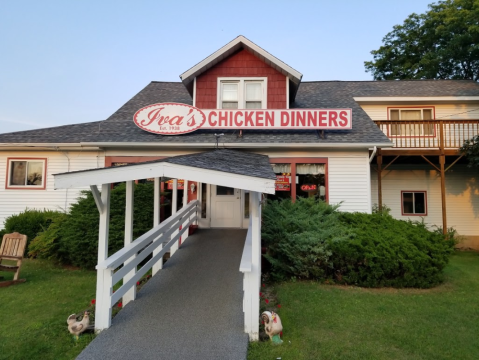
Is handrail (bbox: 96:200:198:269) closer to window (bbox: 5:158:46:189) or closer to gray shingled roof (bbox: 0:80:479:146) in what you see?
gray shingled roof (bbox: 0:80:479:146)

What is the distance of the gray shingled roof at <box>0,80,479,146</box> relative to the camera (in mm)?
10367

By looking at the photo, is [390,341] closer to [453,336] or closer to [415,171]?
[453,336]

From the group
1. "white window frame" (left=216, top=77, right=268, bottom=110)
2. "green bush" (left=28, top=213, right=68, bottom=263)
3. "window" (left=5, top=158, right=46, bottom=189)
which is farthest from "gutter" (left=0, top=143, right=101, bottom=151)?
"white window frame" (left=216, top=77, right=268, bottom=110)

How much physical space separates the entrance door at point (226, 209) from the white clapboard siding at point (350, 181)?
126 inches

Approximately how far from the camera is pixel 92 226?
27.2 feet

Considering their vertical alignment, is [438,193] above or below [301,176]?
below

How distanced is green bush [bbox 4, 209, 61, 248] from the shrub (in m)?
9.17

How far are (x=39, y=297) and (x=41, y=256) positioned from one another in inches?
121

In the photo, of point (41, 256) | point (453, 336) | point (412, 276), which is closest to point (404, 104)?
point (412, 276)

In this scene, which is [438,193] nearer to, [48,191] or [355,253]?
[355,253]

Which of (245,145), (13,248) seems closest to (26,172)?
(13,248)

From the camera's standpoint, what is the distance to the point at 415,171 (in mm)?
13445

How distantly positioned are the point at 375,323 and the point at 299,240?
8.03 ft

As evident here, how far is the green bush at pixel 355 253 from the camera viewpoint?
6.80m
